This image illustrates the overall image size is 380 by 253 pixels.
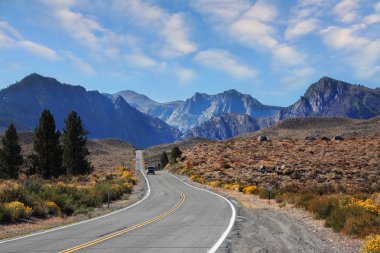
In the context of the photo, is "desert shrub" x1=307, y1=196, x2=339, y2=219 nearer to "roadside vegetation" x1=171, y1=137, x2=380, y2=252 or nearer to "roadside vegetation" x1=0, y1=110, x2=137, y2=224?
"roadside vegetation" x1=171, y1=137, x2=380, y2=252

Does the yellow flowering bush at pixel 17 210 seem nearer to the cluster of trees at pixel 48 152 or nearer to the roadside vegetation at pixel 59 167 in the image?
the roadside vegetation at pixel 59 167

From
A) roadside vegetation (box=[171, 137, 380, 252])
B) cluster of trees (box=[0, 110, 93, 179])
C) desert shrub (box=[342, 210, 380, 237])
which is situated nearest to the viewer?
desert shrub (box=[342, 210, 380, 237])

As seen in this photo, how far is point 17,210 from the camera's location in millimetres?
19125

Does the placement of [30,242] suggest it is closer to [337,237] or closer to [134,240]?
[134,240]

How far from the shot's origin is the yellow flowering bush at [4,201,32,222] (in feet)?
61.9

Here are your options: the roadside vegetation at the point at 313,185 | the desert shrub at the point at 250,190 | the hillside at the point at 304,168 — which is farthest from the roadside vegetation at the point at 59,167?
the hillside at the point at 304,168

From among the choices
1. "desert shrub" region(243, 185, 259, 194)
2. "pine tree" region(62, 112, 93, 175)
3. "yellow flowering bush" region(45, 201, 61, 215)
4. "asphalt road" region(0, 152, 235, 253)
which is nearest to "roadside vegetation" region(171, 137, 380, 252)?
"desert shrub" region(243, 185, 259, 194)

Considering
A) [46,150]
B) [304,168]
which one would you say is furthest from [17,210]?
[304,168]

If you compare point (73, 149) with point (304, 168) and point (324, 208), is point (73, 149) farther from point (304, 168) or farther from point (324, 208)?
point (324, 208)

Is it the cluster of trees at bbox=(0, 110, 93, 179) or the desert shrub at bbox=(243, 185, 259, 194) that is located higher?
the cluster of trees at bbox=(0, 110, 93, 179)

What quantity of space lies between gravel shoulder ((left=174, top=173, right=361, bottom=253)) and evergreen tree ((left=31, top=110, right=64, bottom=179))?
35.7 metres

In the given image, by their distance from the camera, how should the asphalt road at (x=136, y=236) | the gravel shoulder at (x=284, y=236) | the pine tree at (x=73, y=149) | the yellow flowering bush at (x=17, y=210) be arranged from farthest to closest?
the pine tree at (x=73, y=149), the yellow flowering bush at (x=17, y=210), the gravel shoulder at (x=284, y=236), the asphalt road at (x=136, y=236)

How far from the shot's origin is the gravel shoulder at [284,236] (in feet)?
39.2

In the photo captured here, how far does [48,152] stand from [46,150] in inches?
14.5
